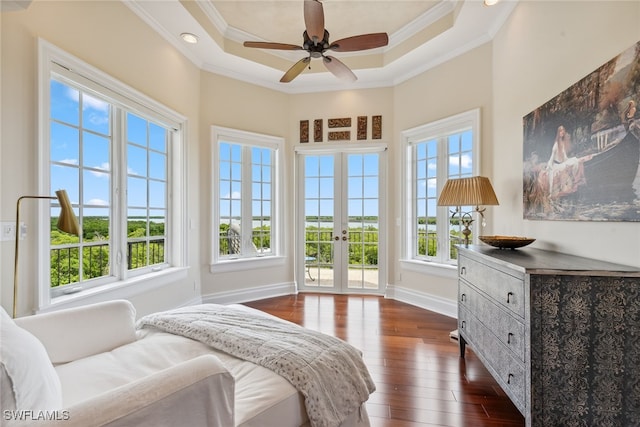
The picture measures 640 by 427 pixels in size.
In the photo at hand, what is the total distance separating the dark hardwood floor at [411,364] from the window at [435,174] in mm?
851

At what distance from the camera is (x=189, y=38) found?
3.28m

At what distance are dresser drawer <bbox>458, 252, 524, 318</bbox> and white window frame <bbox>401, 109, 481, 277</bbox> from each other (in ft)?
4.46

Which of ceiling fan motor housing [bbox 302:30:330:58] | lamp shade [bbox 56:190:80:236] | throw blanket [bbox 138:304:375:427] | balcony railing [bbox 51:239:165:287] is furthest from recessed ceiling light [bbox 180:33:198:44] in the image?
throw blanket [bbox 138:304:375:427]

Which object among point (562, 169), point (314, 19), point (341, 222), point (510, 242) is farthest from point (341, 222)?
point (562, 169)

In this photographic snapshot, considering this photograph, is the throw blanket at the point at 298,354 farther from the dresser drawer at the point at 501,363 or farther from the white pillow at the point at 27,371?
the dresser drawer at the point at 501,363

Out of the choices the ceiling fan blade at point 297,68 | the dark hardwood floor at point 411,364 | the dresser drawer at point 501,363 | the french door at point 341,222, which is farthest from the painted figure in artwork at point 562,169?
the french door at point 341,222

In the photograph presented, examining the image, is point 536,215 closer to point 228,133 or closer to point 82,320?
point 82,320

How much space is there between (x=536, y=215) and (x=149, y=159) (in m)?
3.61

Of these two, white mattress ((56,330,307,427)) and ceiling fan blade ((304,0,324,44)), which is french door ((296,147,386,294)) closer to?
ceiling fan blade ((304,0,324,44))

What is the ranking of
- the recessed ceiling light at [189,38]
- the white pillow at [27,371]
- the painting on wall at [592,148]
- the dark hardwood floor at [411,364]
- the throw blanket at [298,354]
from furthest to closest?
the recessed ceiling light at [189,38]
the dark hardwood floor at [411,364]
the painting on wall at [592,148]
the throw blanket at [298,354]
the white pillow at [27,371]

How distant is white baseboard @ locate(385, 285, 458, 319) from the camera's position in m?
3.58

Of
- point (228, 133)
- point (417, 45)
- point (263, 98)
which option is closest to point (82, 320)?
point (228, 133)

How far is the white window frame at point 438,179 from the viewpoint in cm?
343

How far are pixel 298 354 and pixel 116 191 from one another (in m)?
2.33
